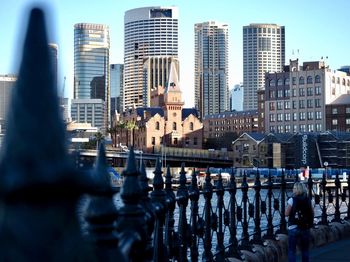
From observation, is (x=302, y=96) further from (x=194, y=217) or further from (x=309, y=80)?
(x=194, y=217)

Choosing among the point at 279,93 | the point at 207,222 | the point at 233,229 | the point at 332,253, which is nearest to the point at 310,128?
the point at 279,93

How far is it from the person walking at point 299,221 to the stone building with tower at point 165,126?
142223mm

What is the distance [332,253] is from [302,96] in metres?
→ 144

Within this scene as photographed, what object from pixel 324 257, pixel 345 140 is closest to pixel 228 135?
pixel 345 140

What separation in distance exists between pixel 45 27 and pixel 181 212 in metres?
7.00

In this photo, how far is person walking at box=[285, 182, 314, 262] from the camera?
1051cm

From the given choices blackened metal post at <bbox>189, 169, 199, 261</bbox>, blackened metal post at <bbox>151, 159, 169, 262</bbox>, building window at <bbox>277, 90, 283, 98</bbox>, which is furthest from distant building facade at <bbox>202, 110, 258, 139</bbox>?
blackened metal post at <bbox>151, 159, 169, 262</bbox>

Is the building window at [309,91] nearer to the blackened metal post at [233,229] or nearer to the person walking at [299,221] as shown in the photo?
the blackened metal post at [233,229]

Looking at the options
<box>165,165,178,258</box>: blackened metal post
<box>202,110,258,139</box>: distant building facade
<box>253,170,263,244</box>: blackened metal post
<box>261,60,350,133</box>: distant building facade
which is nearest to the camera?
<box>165,165,178,258</box>: blackened metal post

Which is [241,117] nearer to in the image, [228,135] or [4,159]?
[228,135]

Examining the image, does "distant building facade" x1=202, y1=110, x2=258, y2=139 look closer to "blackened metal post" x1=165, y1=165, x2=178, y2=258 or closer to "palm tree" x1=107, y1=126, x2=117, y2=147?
"palm tree" x1=107, y1=126, x2=117, y2=147

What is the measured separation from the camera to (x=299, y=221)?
10.6 meters

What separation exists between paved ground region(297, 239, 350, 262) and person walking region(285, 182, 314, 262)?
4.72 feet

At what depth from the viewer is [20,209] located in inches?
38.4
